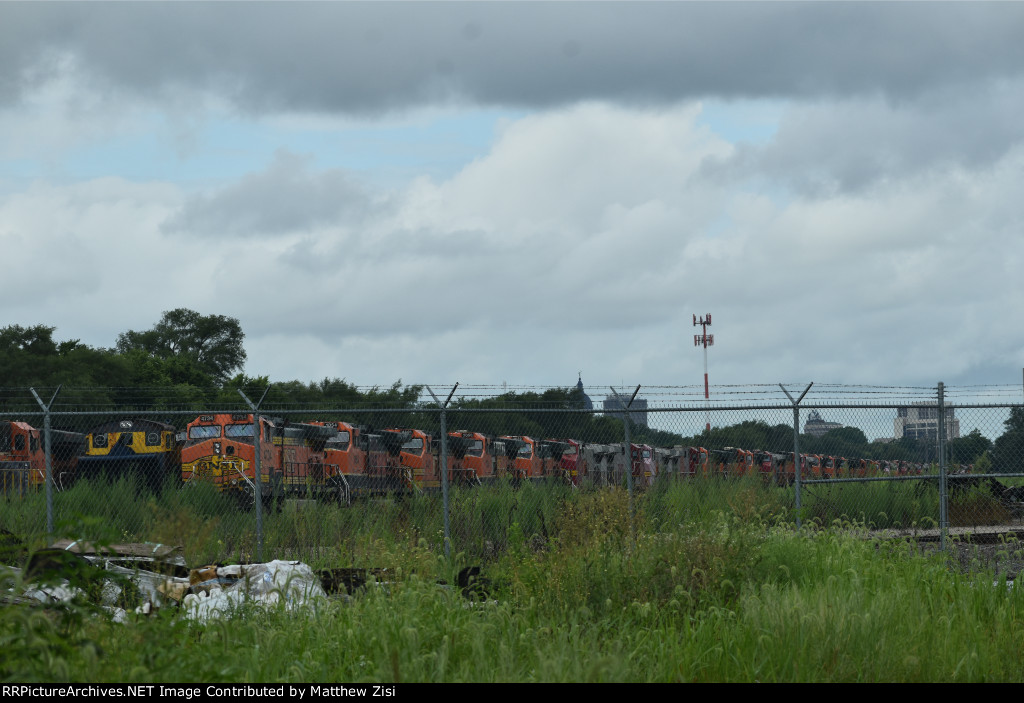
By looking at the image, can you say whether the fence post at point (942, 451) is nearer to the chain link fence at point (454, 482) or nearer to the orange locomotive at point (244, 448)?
the chain link fence at point (454, 482)

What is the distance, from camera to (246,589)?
253 inches

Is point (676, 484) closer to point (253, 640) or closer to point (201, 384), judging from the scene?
point (253, 640)

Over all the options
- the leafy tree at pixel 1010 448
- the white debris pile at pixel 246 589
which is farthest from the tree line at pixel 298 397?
the white debris pile at pixel 246 589

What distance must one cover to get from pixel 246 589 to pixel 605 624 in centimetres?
241

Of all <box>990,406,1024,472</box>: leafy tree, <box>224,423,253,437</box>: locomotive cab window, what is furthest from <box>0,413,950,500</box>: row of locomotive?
<box>990,406,1024,472</box>: leafy tree

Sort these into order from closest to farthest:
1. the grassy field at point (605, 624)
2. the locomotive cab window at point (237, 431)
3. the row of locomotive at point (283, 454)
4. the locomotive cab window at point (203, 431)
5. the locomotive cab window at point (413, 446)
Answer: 1. the grassy field at point (605, 624)
2. the row of locomotive at point (283, 454)
3. the locomotive cab window at point (237, 431)
4. the locomotive cab window at point (203, 431)
5. the locomotive cab window at point (413, 446)

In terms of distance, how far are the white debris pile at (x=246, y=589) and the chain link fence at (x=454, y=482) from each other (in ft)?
1.47

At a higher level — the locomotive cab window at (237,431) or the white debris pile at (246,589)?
the locomotive cab window at (237,431)

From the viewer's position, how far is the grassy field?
4680 mm

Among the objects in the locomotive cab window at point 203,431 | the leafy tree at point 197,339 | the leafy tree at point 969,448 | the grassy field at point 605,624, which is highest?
the leafy tree at point 197,339

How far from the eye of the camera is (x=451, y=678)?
535cm

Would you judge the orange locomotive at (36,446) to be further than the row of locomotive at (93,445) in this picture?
Yes

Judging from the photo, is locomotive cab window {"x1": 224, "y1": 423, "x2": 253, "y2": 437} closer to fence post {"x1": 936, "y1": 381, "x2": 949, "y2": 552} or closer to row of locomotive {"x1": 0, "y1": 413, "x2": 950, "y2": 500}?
row of locomotive {"x1": 0, "y1": 413, "x2": 950, "y2": 500}

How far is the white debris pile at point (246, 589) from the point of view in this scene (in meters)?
6.66
